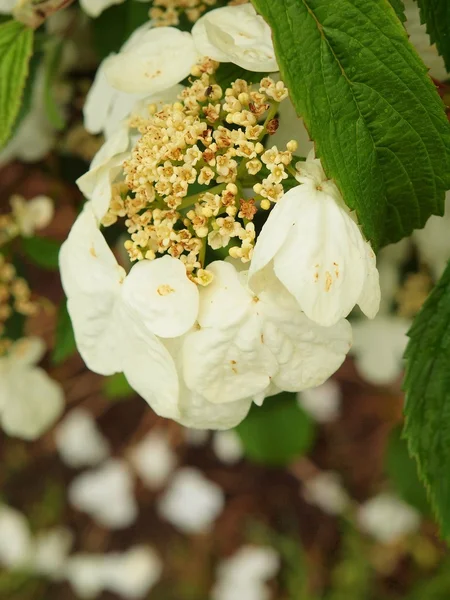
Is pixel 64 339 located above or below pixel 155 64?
below

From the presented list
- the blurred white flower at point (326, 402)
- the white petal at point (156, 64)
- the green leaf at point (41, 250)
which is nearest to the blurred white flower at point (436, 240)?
the white petal at point (156, 64)

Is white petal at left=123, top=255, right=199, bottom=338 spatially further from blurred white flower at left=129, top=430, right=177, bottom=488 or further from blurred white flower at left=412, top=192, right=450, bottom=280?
blurred white flower at left=129, top=430, right=177, bottom=488

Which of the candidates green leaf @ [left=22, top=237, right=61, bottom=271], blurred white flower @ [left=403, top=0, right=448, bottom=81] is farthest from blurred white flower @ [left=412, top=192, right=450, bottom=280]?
green leaf @ [left=22, top=237, right=61, bottom=271]

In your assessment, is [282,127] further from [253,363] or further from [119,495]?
[119,495]

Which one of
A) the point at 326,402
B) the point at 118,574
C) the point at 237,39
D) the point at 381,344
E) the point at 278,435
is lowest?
the point at 118,574

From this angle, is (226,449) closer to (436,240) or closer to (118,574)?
(118,574)

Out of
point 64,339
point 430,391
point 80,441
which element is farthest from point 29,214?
point 80,441

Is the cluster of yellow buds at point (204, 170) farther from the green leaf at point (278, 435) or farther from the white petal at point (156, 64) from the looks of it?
the green leaf at point (278, 435)
